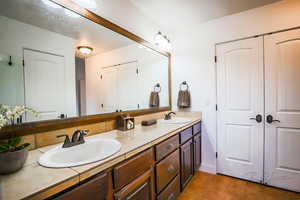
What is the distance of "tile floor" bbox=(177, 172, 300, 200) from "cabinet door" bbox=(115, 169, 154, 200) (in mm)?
804

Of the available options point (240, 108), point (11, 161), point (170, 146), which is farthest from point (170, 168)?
point (240, 108)

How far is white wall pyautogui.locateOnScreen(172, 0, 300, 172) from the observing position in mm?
1878

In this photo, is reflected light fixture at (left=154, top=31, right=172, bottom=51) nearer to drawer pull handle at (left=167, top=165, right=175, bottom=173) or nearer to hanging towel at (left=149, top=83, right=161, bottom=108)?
hanging towel at (left=149, top=83, right=161, bottom=108)

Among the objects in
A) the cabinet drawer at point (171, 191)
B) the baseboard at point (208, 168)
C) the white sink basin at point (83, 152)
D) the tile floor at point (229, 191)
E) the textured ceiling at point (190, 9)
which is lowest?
the tile floor at point (229, 191)

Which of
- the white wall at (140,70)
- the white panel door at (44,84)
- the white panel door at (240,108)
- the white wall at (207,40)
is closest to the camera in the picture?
the white panel door at (44,84)

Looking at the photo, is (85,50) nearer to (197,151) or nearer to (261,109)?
(197,151)

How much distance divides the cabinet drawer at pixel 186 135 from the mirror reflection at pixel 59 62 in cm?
73

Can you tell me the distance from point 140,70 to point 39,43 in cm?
123

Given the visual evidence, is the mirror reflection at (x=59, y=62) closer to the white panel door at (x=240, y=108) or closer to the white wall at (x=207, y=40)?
the white wall at (x=207, y=40)

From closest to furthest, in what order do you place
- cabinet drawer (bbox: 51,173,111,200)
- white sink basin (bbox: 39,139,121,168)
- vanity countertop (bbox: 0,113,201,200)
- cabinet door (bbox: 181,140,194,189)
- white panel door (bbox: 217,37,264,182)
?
vanity countertop (bbox: 0,113,201,200) < cabinet drawer (bbox: 51,173,111,200) < white sink basin (bbox: 39,139,121,168) < cabinet door (bbox: 181,140,194,189) < white panel door (bbox: 217,37,264,182)

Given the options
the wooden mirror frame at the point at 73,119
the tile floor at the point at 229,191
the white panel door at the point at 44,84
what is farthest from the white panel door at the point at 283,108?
the white panel door at the point at 44,84

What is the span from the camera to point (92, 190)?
73 cm

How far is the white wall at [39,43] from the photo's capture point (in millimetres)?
907

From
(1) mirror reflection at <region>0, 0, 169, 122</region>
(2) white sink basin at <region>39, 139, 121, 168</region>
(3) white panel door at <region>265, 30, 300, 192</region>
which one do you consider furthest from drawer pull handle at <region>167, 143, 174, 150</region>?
(3) white panel door at <region>265, 30, 300, 192</region>
